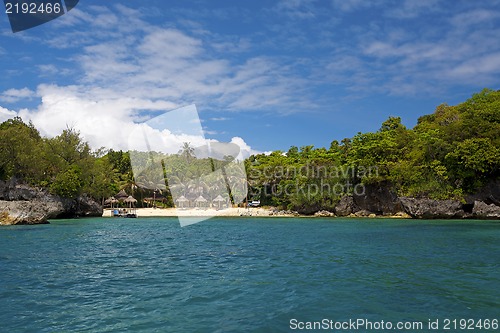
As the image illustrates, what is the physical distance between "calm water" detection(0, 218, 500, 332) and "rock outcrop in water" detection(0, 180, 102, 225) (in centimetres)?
1843

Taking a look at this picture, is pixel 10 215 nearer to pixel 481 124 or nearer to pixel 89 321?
pixel 89 321

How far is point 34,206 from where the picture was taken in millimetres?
38156

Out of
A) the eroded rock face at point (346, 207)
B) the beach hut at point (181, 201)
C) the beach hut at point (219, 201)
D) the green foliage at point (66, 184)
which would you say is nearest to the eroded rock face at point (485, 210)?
the eroded rock face at point (346, 207)

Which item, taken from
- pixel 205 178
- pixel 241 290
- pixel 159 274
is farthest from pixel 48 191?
pixel 241 290

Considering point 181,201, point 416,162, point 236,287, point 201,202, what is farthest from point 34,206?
point 416,162

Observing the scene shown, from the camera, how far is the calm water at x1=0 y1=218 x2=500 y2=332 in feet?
26.7

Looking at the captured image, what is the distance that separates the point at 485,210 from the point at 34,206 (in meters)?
48.1

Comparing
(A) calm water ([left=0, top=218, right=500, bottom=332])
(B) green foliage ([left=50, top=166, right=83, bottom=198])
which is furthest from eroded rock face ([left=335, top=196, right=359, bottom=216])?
(B) green foliage ([left=50, top=166, right=83, bottom=198])

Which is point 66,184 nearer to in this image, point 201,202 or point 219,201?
point 201,202

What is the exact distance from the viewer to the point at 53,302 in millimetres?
9375

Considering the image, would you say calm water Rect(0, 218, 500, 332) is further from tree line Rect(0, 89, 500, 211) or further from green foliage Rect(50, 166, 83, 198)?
green foliage Rect(50, 166, 83, 198)

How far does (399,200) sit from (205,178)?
38737 millimetres

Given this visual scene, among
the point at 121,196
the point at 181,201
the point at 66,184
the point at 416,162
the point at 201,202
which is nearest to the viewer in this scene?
the point at 416,162

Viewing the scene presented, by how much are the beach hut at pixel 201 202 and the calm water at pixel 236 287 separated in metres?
47.0
